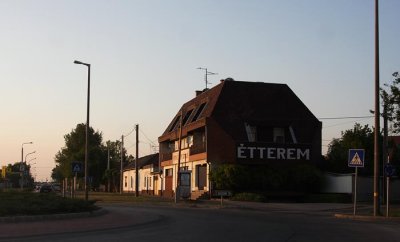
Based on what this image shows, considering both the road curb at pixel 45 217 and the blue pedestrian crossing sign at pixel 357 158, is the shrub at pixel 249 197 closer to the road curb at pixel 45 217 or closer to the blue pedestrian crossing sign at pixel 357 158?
the blue pedestrian crossing sign at pixel 357 158

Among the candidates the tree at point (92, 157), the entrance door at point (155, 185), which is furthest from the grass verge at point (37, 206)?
the tree at point (92, 157)

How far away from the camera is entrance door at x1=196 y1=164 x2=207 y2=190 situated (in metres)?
54.3

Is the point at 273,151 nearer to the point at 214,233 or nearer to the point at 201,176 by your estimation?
the point at 201,176

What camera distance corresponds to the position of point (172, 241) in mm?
16328

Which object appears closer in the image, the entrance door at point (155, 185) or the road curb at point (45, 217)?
the road curb at point (45, 217)

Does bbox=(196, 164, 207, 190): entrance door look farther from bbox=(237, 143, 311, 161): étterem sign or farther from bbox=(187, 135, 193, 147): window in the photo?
bbox=(237, 143, 311, 161): étterem sign

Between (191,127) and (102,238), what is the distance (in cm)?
3902

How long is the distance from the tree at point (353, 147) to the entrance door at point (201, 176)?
11211 millimetres

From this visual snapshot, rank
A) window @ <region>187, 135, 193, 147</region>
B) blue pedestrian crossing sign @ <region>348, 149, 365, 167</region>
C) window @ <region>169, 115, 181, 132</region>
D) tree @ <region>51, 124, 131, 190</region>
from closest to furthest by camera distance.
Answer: blue pedestrian crossing sign @ <region>348, 149, 365, 167</region> < window @ <region>187, 135, 193, 147</region> < window @ <region>169, 115, 181, 132</region> < tree @ <region>51, 124, 131, 190</region>

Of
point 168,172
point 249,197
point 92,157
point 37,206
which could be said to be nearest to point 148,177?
point 168,172

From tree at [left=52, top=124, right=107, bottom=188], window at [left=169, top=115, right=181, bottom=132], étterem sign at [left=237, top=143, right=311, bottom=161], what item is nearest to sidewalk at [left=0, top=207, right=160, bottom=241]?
étterem sign at [left=237, top=143, right=311, bottom=161]

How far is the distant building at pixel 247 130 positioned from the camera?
51.5 m

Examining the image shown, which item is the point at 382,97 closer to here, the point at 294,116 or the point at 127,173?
the point at 294,116

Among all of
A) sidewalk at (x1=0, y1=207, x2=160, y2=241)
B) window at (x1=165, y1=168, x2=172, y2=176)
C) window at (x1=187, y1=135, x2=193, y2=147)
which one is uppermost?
window at (x1=187, y1=135, x2=193, y2=147)
